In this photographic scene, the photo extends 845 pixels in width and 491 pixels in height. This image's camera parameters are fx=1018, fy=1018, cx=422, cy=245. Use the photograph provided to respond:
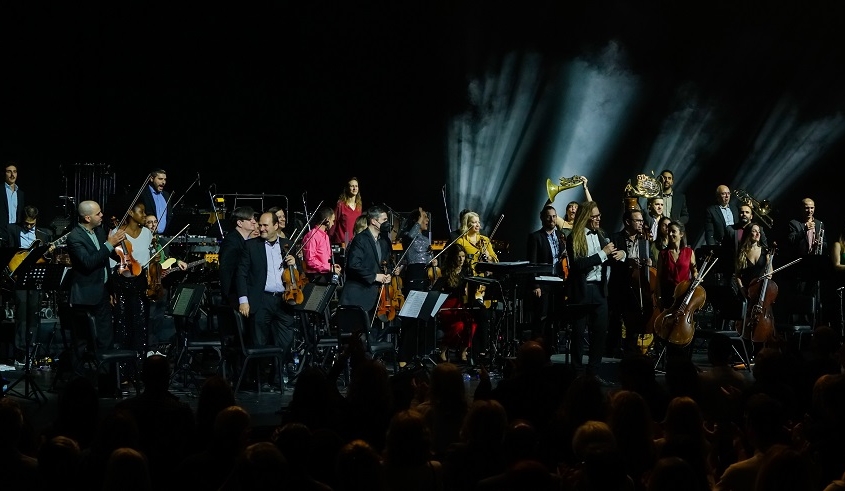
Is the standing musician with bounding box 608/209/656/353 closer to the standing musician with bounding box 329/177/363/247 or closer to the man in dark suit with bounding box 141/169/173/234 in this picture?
the standing musician with bounding box 329/177/363/247

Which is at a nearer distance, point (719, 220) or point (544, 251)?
point (544, 251)

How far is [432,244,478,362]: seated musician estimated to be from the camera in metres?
11.8

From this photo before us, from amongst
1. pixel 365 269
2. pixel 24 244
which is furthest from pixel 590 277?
pixel 24 244

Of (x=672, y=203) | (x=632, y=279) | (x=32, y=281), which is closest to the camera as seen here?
(x=32, y=281)

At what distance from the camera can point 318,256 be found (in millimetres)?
12445

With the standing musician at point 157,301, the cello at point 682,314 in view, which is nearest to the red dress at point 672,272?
the cello at point 682,314

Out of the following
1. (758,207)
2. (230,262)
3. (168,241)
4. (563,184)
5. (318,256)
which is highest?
(563,184)

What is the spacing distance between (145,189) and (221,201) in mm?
2899

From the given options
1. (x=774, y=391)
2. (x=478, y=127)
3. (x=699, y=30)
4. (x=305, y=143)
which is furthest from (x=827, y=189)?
(x=774, y=391)

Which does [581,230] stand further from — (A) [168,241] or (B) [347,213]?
(A) [168,241]

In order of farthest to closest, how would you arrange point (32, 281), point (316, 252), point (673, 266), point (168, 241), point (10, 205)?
point (10, 205) → point (316, 252) → point (673, 266) → point (168, 241) → point (32, 281)

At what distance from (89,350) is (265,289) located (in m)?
1.77

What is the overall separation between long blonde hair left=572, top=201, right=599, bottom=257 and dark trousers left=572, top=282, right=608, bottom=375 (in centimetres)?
37

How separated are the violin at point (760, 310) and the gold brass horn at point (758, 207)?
3.35 meters
